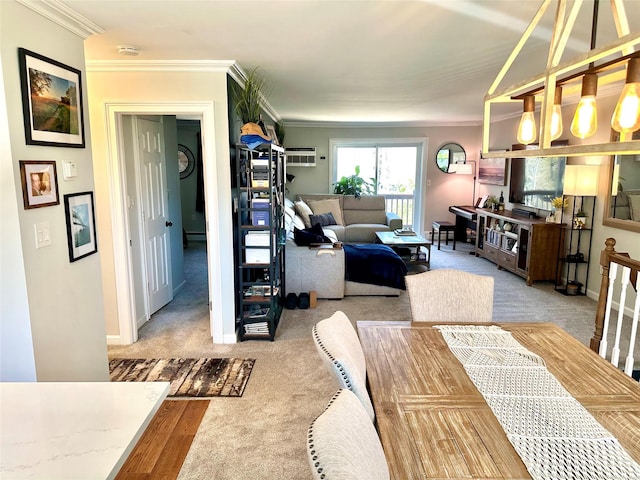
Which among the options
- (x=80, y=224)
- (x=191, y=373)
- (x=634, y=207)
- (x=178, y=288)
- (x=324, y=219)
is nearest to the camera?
(x=80, y=224)

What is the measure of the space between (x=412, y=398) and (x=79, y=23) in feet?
8.29

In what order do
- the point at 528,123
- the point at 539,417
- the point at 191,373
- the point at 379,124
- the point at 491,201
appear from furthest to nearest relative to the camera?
1. the point at 379,124
2. the point at 491,201
3. the point at 191,373
4. the point at 528,123
5. the point at 539,417

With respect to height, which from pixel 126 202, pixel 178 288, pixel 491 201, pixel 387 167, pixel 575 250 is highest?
pixel 387 167

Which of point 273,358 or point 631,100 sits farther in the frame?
point 273,358

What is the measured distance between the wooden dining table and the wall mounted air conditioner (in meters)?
6.70

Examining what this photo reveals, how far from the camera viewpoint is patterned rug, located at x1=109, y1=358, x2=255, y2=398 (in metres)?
2.92

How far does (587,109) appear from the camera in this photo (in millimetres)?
1368

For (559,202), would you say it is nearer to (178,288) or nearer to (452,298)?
(452,298)

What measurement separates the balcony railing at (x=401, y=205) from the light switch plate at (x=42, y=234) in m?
7.19

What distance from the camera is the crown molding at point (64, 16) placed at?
2041 millimetres

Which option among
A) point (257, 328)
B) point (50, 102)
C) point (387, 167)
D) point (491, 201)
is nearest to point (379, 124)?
point (387, 167)

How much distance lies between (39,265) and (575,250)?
5.48 meters

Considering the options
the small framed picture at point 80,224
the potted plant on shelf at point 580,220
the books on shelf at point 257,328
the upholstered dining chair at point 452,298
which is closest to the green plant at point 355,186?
the potted plant on shelf at point 580,220

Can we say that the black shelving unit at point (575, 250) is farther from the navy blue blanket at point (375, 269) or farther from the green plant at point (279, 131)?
the green plant at point (279, 131)
